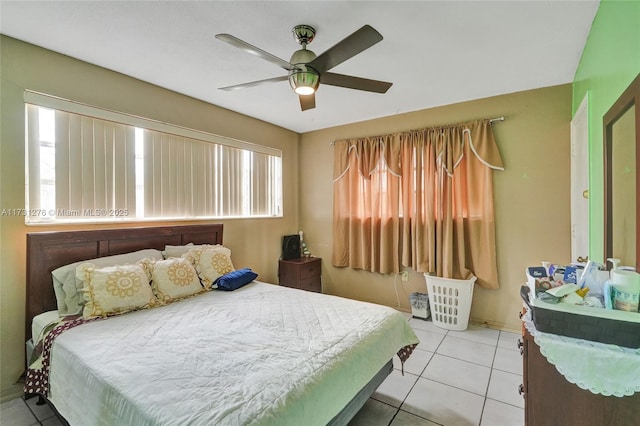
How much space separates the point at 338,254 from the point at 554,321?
10.3 ft

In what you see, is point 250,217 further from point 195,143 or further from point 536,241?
point 536,241

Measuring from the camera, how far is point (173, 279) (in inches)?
93.9

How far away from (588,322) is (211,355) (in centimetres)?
167

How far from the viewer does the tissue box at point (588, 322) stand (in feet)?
3.31

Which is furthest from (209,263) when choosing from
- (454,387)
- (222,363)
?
(454,387)

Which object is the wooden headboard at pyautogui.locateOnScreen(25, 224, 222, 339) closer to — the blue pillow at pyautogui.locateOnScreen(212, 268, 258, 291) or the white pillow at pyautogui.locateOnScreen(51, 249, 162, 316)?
the white pillow at pyautogui.locateOnScreen(51, 249, 162, 316)

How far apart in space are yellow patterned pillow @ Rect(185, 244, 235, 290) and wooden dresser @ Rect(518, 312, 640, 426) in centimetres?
244

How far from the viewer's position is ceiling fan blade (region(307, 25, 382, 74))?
1.46 meters

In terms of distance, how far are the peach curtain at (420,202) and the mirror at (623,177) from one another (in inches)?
61.8

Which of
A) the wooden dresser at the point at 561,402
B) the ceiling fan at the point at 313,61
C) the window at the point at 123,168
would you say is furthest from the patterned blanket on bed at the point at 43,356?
the wooden dresser at the point at 561,402

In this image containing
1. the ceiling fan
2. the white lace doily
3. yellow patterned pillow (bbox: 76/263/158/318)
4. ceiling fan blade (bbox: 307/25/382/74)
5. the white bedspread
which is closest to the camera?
the white lace doily

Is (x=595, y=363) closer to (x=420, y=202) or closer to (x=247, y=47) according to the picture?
(x=247, y=47)

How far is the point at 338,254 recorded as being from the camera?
4195 mm

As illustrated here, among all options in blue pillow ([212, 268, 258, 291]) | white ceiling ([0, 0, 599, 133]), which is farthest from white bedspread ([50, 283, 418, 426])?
white ceiling ([0, 0, 599, 133])
